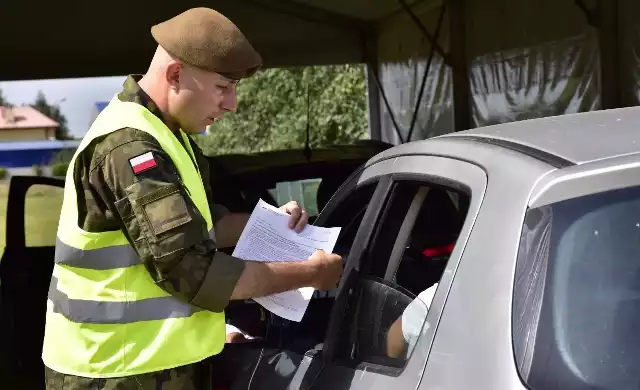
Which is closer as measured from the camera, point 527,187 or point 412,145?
point 527,187

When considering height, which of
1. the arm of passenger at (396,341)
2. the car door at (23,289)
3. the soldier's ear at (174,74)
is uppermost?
the soldier's ear at (174,74)

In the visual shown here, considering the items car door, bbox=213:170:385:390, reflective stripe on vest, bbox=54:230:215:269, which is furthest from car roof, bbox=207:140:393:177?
reflective stripe on vest, bbox=54:230:215:269


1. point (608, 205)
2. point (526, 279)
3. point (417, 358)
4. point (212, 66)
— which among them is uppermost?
point (212, 66)

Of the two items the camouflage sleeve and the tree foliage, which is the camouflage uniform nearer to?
the camouflage sleeve

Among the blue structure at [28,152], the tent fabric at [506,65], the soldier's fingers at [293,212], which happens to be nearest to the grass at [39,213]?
the soldier's fingers at [293,212]

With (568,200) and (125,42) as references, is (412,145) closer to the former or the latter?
(568,200)

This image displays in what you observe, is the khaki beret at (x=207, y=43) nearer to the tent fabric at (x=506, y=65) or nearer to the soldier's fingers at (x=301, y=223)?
the soldier's fingers at (x=301, y=223)

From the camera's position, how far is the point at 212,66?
2.03 meters

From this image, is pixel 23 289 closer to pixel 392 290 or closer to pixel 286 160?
pixel 286 160

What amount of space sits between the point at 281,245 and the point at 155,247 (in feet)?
1.41

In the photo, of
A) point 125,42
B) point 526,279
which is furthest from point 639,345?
point 125,42

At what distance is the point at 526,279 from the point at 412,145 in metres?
0.72

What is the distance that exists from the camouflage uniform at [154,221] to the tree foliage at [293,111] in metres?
15.2

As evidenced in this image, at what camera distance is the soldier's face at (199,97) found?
82.4 inches
